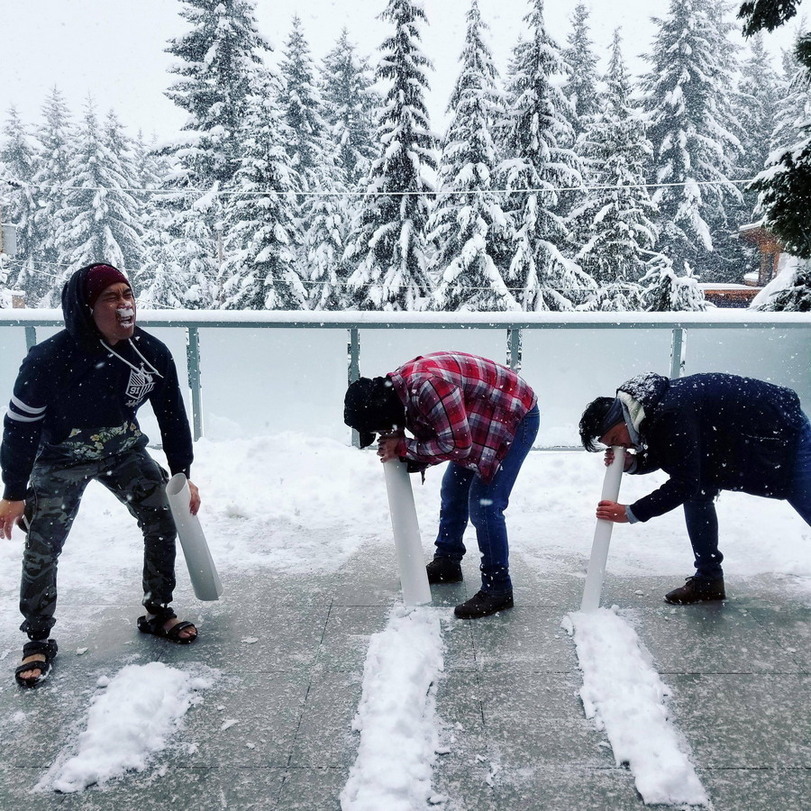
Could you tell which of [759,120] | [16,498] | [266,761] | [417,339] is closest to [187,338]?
[417,339]

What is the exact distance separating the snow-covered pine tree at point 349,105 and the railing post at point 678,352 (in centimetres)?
2397

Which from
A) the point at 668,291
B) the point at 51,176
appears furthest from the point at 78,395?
the point at 51,176

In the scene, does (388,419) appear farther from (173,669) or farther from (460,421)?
(173,669)

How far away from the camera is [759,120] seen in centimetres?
3728

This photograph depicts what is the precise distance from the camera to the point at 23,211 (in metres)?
39.7

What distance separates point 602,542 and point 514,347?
347cm

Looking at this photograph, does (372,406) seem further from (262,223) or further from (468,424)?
(262,223)

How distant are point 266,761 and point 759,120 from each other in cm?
4374

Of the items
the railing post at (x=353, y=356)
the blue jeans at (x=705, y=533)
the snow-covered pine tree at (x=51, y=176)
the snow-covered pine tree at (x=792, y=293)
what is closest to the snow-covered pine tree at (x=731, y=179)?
the snow-covered pine tree at (x=792, y=293)

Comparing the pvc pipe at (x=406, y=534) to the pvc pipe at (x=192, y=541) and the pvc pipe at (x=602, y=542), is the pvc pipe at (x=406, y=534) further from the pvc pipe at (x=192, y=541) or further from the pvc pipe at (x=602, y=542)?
the pvc pipe at (x=192, y=541)

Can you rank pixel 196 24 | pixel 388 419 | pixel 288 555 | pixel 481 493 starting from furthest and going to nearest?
1. pixel 196 24
2. pixel 288 555
3. pixel 481 493
4. pixel 388 419

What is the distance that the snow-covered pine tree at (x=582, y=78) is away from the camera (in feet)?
98.8

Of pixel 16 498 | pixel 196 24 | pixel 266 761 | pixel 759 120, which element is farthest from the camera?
pixel 759 120

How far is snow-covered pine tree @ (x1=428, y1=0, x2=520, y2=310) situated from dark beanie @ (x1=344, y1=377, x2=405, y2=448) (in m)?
17.7
